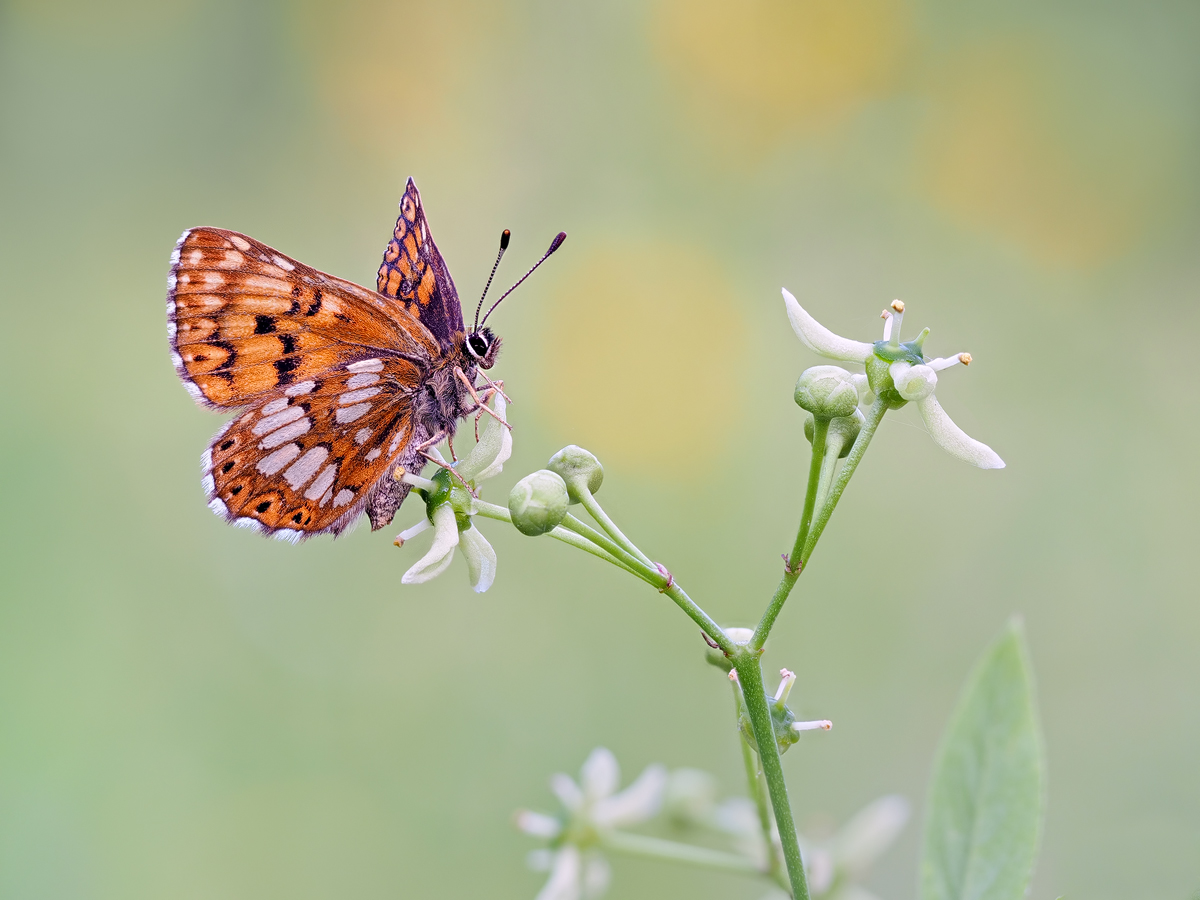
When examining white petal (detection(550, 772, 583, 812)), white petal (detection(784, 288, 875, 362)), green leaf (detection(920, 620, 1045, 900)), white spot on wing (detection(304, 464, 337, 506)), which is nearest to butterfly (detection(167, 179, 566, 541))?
white spot on wing (detection(304, 464, 337, 506))

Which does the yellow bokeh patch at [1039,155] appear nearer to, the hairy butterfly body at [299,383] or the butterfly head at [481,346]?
the butterfly head at [481,346]

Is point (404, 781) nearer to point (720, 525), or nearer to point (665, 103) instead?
point (720, 525)

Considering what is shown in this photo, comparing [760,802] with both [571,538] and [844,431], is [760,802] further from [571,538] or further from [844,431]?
[844,431]

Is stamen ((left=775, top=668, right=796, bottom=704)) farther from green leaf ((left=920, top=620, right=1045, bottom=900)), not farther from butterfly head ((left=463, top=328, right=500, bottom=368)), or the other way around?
butterfly head ((left=463, top=328, right=500, bottom=368))

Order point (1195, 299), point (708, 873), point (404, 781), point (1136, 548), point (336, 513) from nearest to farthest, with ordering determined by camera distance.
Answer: point (336, 513) → point (708, 873) → point (404, 781) → point (1136, 548) → point (1195, 299)

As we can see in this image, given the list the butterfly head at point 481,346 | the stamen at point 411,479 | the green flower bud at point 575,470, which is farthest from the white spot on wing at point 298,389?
the green flower bud at point 575,470

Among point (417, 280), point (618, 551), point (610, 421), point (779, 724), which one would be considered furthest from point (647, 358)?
point (779, 724)

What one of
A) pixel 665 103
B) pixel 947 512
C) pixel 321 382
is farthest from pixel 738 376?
pixel 321 382
